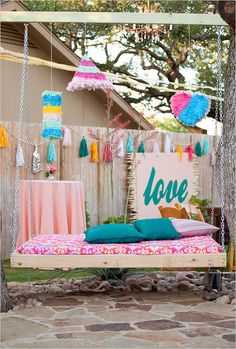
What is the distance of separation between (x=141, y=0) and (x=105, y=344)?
9.80 m

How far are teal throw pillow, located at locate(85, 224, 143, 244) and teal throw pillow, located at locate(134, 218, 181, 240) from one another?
13 centimetres

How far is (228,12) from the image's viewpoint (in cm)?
427

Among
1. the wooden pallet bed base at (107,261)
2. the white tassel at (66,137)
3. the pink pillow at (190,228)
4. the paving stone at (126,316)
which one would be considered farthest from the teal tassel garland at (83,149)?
the paving stone at (126,316)

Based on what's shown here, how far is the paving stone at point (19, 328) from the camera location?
18.3 feet

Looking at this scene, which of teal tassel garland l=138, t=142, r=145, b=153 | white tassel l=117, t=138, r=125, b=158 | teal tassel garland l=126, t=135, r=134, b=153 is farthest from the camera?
teal tassel garland l=138, t=142, r=145, b=153

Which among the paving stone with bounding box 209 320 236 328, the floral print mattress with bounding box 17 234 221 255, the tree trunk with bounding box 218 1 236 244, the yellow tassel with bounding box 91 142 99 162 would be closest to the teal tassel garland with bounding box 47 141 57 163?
the yellow tassel with bounding box 91 142 99 162

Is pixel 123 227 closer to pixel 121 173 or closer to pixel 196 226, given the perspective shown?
pixel 196 226

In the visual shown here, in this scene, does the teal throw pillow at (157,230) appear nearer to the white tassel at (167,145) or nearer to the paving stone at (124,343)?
the paving stone at (124,343)

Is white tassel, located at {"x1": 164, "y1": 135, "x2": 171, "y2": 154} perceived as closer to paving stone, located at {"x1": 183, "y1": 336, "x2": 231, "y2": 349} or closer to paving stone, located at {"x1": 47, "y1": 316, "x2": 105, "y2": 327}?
paving stone, located at {"x1": 47, "y1": 316, "x2": 105, "y2": 327}

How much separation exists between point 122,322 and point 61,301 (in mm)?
1174

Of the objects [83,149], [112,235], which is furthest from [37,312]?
[83,149]

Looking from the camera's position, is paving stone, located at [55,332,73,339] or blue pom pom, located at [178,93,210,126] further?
blue pom pom, located at [178,93,210,126]

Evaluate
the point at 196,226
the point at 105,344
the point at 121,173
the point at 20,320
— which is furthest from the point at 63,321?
the point at 121,173

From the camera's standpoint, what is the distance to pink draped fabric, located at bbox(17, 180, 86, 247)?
9.29m
